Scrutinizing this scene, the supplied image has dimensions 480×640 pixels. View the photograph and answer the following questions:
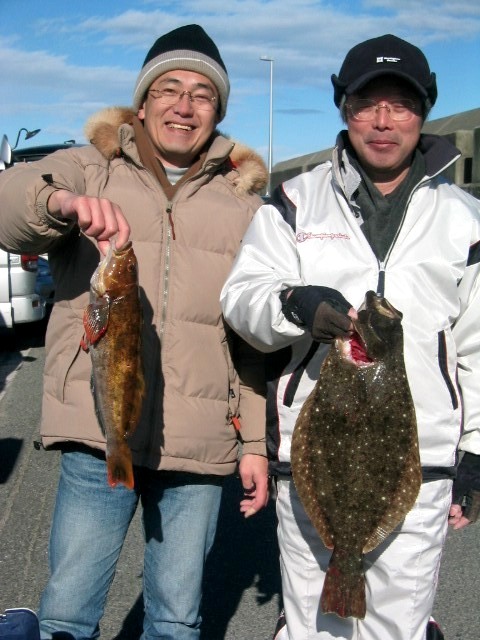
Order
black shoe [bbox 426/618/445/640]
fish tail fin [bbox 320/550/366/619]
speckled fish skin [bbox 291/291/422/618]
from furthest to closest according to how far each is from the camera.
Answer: black shoe [bbox 426/618/445/640]
fish tail fin [bbox 320/550/366/619]
speckled fish skin [bbox 291/291/422/618]

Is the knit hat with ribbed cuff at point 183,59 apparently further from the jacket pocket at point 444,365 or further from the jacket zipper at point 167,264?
the jacket pocket at point 444,365

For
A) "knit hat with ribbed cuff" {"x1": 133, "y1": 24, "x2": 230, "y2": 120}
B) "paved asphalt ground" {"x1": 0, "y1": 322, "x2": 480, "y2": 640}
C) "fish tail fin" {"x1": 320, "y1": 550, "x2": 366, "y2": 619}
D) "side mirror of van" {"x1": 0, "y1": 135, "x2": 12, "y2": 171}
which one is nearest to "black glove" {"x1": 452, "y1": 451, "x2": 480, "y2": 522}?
"fish tail fin" {"x1": 320, "y1": 550, "x2": 366, "y2": 619}

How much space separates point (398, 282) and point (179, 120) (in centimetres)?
95

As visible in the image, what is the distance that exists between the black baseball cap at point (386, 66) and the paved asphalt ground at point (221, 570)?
2638 millimetres

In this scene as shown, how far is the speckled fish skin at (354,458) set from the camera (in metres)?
2.55

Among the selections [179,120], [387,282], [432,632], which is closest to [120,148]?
[179,120]

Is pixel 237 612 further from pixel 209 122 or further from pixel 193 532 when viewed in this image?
pixel 209 122

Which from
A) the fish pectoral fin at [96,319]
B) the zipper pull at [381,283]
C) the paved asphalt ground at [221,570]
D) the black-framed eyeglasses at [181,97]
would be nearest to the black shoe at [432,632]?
the paved asphalt ground at [221,570]

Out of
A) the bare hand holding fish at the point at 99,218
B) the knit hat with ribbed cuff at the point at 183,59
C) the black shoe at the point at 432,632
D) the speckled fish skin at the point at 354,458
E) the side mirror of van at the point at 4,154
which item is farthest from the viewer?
the side mirror of van at the point at 4,154

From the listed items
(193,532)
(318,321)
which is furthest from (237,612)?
(318,321)

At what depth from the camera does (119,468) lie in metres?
2.56

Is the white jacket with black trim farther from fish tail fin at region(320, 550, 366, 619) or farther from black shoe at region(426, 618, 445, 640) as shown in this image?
black shoe at region(426, 618, 445, 640)

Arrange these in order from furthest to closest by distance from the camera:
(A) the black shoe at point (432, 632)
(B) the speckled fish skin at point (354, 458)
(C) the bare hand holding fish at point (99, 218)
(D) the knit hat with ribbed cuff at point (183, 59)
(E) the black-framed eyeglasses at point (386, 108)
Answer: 1. (A) the black shoe at point (432, 632)
2. (D) the knit hat with ribbed cuff at point (183, 59)
3. (E) the black-framed eyeglasses at point (386, 108)
4. (B) the speckled fish skin at point (354, 458)
5. (C) the bare hand holding fish at point (99, 218)

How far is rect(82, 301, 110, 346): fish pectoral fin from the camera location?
247 cm
